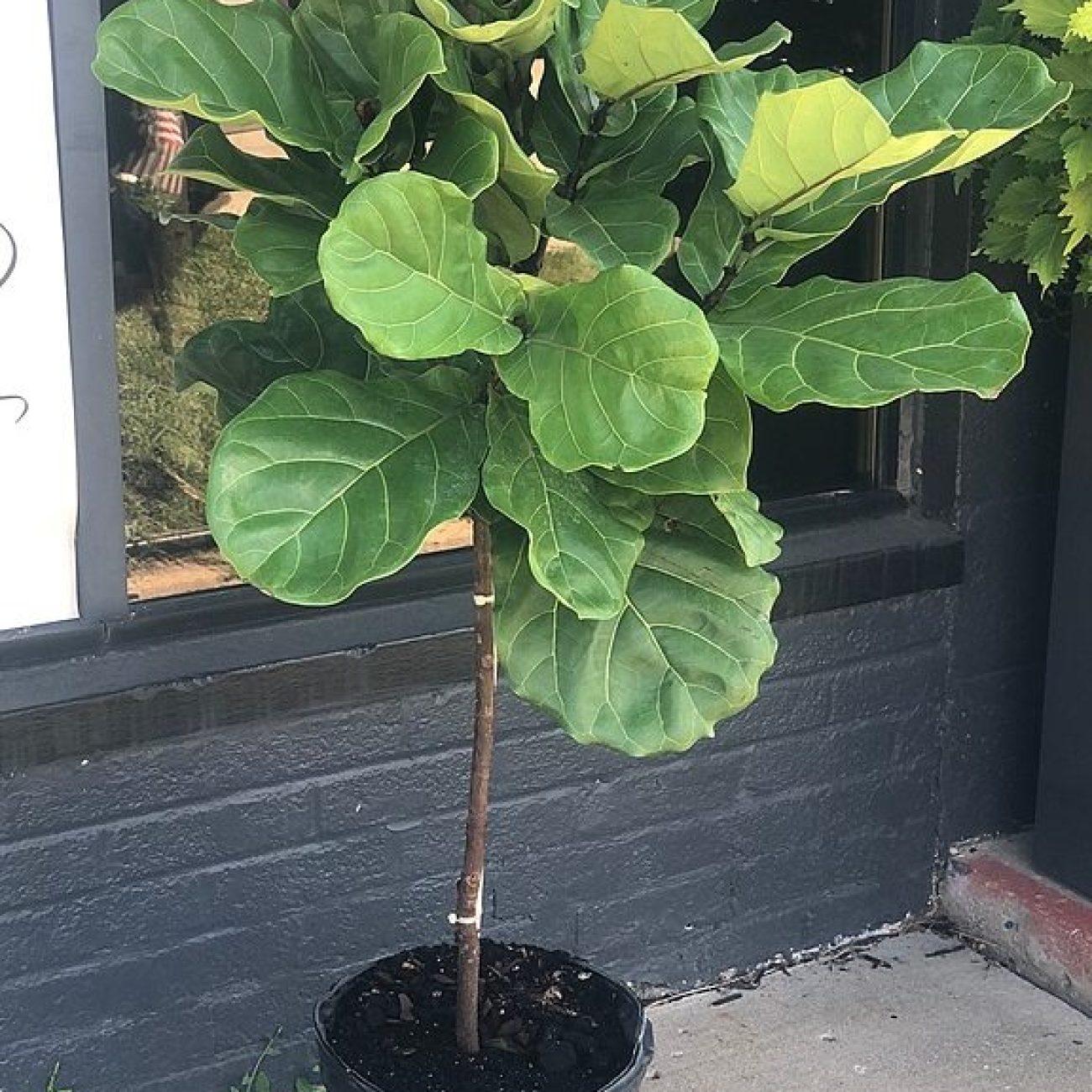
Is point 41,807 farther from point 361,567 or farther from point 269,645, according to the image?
point 361,567

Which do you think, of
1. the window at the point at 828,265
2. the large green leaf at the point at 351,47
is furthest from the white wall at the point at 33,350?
the window at the point at 828,265

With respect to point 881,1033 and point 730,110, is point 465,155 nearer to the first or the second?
point 730,110

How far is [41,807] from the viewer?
8.08 feet

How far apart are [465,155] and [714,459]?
0.39 m

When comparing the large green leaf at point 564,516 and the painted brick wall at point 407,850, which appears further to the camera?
the painted brick wall at point 407,850

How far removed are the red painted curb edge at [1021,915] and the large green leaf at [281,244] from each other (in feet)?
7.21

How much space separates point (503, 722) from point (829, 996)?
938 mm

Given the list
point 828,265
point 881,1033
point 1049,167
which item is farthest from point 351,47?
point 881,1033

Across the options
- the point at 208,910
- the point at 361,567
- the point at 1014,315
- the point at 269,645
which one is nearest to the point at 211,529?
the point at 361,567

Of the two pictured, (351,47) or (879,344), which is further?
(351,47)

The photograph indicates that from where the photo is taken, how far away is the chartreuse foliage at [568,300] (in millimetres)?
1476

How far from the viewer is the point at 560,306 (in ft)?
5.13

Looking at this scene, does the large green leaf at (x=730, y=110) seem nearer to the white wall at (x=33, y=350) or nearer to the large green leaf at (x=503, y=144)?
the large green leaf at (x=503, y=144)

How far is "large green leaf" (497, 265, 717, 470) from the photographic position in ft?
4.73
